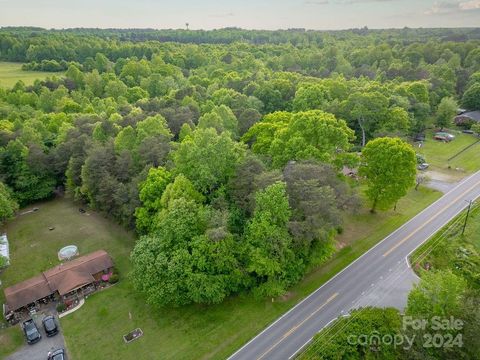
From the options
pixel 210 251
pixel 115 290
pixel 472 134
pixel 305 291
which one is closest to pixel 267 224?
pixel 210 251

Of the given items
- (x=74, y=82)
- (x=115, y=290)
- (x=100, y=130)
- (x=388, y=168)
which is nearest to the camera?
(x=115, y=290)

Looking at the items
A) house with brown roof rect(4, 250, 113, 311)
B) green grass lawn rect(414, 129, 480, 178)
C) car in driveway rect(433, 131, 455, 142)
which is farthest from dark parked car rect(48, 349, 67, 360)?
car in driveway rect(433, 131, 455, 142)

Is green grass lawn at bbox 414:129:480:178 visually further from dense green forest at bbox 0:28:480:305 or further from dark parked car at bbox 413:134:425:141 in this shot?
dense green forest at bbox 0:28:480:305

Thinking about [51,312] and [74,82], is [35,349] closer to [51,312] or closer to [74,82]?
Result: [51,312]

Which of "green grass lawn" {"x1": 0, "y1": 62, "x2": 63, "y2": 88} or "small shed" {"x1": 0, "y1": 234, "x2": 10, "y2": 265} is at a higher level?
"green grass lawn" {"x1": 0, "y1": 62, "x2": 63, "y2": 88}

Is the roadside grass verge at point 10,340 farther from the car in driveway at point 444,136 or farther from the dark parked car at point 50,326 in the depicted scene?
the car in driveway at point 444,136

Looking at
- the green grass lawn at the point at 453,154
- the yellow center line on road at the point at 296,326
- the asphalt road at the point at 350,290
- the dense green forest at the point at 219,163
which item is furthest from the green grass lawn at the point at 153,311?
the green grass lawn at the point at 453,154
